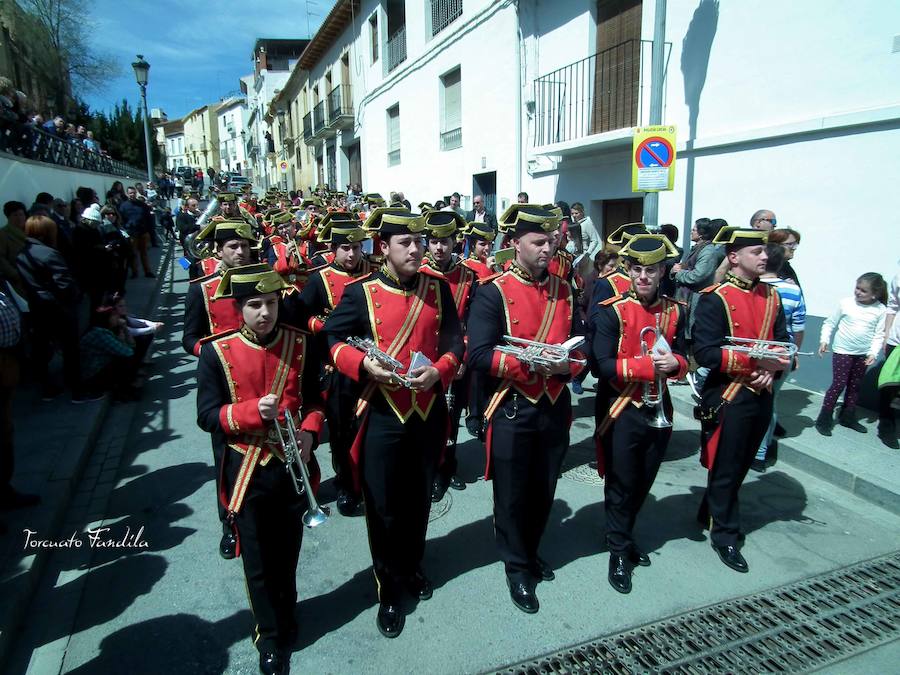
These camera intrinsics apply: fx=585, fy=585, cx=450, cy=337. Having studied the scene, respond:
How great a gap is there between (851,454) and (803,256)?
11.3ft

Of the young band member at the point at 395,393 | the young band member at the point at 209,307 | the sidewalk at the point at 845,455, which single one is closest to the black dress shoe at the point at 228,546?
the young band member at the point at 395,393

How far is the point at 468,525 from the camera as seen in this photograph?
438 centimetres

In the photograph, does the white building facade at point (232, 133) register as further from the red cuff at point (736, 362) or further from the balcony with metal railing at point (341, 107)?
the red cuff at point (736, 362)

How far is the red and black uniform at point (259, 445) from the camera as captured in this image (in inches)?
110

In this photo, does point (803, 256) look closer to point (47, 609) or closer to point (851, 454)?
point (851, 454)

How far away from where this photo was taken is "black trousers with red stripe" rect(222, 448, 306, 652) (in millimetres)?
2854

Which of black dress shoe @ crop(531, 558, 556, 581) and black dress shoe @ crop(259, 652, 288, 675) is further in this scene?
black dress shoe @ crop(531, 558, 556, 581)

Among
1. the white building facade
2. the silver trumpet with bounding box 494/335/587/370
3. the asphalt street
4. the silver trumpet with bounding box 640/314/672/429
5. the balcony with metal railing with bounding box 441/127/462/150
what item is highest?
the white building facade

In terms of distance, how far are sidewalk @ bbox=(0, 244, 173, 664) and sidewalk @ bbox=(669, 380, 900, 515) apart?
236 inches

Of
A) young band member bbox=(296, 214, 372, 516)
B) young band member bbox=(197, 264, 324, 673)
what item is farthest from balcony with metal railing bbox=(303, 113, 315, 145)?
young band member bbox=(197, 264, 324, 673)

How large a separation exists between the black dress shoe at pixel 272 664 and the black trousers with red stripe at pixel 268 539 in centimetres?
3

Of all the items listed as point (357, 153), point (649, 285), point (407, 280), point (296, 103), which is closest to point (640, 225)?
point (649, 285)

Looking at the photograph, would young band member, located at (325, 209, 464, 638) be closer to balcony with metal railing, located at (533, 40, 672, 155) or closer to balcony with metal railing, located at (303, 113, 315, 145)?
balcony with metal railing, located at (533, 40, 672, 155)

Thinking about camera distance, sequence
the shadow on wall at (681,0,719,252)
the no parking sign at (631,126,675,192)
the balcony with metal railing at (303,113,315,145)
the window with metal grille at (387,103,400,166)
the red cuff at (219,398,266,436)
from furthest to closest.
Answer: the balcony with metal railing at (303,113,315,145) → the window with metal grille at (387,103,400,166) → the shadow on wall at (681,0,719,252) → the no parking sign at (631,126,675,192) → the red cuff at (219,398,266,436)
